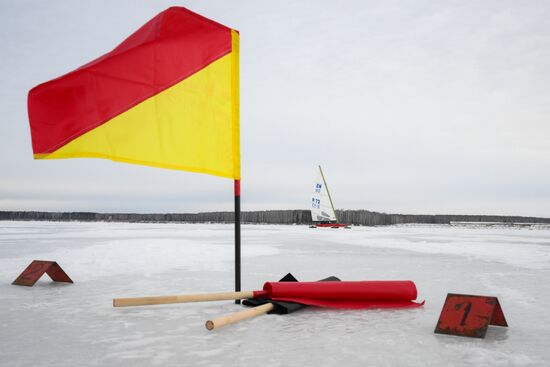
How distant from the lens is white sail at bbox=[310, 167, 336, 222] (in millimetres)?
29770

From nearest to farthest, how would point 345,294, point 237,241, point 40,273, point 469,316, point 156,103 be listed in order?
point 469,316
point 156,103
point 345,294
point 237,241
point 40,273

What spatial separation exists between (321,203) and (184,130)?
26.3 meters

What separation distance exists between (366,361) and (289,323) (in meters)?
1.16

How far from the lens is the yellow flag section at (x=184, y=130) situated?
4.16m

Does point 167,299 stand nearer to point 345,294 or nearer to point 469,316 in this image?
point 345,294

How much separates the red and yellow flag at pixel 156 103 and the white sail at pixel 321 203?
2454 cm

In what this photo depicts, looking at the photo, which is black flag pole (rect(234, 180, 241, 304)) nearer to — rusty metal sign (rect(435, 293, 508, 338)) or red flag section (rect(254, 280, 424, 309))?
red flag section (rect(254, 280, 424, 309))

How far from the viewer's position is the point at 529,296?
5.23 metres

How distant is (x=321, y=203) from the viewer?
30.4 meters

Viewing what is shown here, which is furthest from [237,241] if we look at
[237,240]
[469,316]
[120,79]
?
[469,316]

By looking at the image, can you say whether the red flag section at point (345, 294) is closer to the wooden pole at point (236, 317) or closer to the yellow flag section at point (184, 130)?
the wooden pole at point (236, 317)

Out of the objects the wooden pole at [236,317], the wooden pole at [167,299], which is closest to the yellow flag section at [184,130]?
the wooden pole at [167,299]

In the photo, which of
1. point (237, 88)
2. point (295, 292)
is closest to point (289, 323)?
point (295, 292)

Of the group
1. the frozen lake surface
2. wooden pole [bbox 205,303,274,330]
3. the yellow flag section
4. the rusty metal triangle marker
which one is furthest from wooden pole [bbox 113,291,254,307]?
the rusty metal triangle marker
